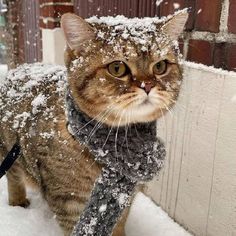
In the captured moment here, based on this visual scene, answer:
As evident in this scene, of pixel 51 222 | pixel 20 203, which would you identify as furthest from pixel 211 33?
pixel 20 203

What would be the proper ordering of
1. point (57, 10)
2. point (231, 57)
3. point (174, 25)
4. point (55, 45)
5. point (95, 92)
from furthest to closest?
point (57, 10)
point (55, 45)
point (231, 57)
point (174, 25)
point (95, 92)

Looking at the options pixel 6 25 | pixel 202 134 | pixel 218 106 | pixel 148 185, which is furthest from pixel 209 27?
pixel 6 25

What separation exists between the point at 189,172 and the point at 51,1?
251 centimetres

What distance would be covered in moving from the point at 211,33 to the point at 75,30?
24.6 inches

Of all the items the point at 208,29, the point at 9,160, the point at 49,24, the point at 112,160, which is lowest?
the point at 9,160

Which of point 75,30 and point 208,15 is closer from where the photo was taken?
point 75,30

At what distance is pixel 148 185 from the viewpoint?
2.55m

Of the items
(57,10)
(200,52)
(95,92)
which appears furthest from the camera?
(57,10)

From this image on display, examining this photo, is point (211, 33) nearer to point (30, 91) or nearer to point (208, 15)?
point (208, 15)

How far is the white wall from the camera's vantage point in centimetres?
184

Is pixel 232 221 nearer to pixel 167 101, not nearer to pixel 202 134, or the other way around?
pixel 202 134

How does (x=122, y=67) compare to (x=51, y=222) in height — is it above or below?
above

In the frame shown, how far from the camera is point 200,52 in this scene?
1.99 meters

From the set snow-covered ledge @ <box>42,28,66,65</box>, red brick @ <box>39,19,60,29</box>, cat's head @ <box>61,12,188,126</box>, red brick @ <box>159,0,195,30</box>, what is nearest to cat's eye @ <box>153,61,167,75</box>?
cat's head @ <box>61,12,188,126</box>
